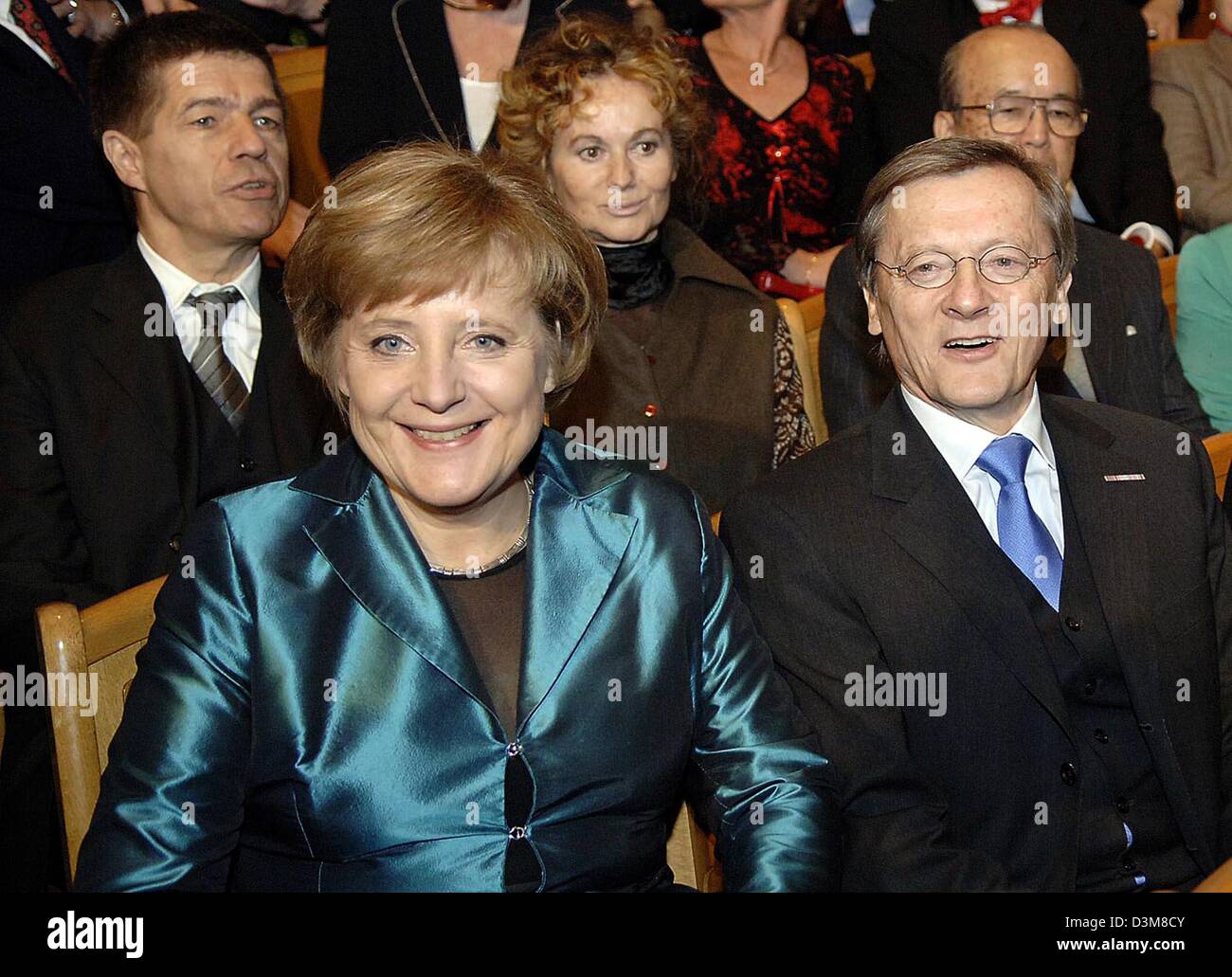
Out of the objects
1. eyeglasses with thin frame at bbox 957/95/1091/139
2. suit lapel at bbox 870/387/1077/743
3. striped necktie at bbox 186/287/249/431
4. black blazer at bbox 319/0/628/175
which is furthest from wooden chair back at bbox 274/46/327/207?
suit lapel at bbox 870/387/1077/743

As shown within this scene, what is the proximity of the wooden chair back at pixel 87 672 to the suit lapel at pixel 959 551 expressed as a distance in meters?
1.08

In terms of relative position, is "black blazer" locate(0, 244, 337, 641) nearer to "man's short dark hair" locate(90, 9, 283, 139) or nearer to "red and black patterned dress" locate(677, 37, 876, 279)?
"man's short dark hair" locate(90, 9, 283, 139)

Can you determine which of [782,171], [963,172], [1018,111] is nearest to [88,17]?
[782,171]

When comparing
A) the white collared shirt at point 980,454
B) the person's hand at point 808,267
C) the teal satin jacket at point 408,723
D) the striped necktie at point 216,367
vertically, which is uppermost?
the person's hand at point 808,267

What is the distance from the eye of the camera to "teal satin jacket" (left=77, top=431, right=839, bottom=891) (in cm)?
174

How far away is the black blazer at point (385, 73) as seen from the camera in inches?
141

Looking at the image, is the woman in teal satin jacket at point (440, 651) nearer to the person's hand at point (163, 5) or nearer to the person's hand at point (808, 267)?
the person's hand at point (808, 267)

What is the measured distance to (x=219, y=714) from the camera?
68.7 inches

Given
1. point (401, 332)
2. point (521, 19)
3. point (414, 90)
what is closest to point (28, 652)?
point (401, 332)

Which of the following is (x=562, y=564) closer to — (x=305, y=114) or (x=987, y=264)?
(x=987, y=264)

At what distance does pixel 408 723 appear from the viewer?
5.79 ft

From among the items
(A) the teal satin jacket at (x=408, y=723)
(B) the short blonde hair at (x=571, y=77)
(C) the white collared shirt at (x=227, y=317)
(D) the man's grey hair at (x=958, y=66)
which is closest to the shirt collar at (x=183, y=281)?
(C) the white collared shirt at (x=227, y=317)

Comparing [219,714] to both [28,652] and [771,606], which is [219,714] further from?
[28,652]
